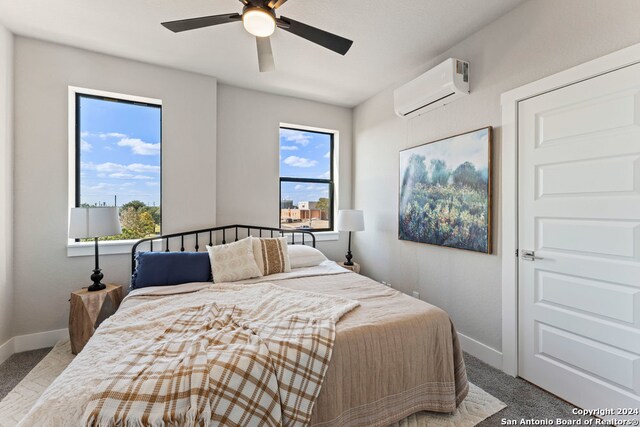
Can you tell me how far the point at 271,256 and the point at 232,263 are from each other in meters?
0.39

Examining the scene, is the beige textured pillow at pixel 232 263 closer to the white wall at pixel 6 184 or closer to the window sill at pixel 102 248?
the window sill at pixel 102 248

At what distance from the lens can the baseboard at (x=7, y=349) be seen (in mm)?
2318

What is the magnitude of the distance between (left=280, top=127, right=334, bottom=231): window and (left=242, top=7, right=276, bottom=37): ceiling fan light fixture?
2239mm

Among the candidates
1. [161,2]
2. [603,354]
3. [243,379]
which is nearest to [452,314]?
[603,354]

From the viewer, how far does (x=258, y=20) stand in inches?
61.5

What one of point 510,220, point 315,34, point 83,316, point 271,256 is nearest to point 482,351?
point 510,220

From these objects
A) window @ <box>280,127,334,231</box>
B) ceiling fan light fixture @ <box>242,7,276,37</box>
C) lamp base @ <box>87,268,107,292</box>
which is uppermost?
ceiling fan light fixture @ <box>242,7,276,37</box>

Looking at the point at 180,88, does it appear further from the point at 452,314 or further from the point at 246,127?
the point at 452,314

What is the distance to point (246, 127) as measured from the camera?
139 inches

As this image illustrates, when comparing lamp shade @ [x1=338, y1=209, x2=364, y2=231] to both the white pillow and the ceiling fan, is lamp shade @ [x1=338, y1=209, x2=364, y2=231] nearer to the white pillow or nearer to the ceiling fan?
the white pillow

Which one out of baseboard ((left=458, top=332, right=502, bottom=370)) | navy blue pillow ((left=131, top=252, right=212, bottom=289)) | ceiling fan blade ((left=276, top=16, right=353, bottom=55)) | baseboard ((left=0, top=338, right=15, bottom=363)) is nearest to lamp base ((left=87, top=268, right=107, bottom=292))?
navy blue pillow ((left=131, top=252, right=212, bottom=289))

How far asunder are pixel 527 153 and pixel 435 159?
0.81m

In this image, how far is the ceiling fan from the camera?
5.08 ft

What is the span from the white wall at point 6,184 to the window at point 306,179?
2557mm
